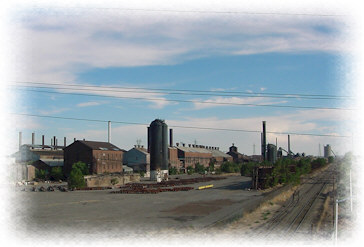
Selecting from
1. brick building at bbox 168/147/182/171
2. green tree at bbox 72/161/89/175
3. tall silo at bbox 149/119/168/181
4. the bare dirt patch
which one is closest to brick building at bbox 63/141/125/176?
green tree at bbox 72/161/89/175

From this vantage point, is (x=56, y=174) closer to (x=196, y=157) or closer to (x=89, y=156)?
(x=89, y=156)

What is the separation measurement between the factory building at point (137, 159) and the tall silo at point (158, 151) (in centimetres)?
3090

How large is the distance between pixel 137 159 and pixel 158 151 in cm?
3403

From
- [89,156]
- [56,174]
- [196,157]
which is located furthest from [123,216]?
[196,157]

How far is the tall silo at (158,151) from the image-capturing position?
55250 millimetres

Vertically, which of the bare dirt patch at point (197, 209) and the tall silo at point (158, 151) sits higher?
the tall silo at point (158, 151)

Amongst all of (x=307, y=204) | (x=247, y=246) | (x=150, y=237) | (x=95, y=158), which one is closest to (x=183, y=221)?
(x=150, y=237)

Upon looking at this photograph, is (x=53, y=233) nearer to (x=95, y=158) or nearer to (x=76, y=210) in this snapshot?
(x=76, y=210)

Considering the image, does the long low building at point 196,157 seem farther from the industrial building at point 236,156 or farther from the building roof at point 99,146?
the building roof at point 99,146

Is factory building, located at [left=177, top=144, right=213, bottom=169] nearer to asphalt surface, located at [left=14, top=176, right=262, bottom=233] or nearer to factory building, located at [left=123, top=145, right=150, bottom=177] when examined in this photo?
factory building, located at [left=123, top=145, right=150, bottom=177]

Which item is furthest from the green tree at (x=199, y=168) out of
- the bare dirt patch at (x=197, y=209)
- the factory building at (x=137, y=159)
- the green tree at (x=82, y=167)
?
the bare dirt patch at (x=197, y=209)

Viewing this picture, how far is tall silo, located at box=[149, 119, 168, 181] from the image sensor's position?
181 ft

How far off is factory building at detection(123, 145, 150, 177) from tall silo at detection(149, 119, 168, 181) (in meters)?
30.9

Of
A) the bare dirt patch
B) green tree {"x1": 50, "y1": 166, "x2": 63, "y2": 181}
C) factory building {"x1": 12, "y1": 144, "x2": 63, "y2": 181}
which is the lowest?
green tree {"x1": 50, "y1": 166, "x2": 63, "y2": 181}
